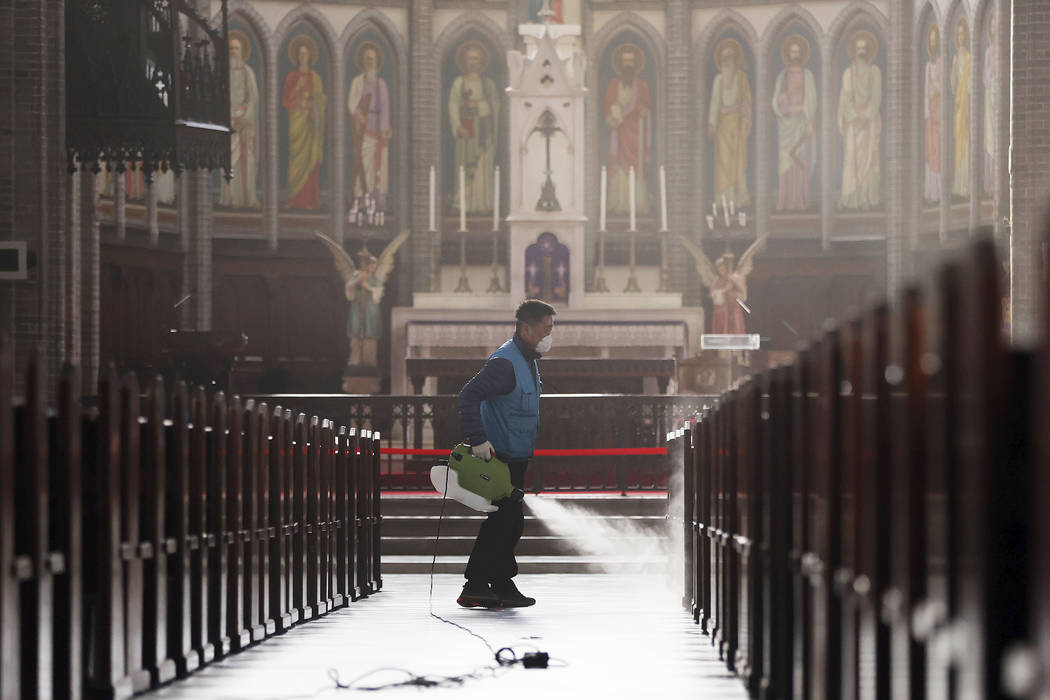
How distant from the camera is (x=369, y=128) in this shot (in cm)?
2331

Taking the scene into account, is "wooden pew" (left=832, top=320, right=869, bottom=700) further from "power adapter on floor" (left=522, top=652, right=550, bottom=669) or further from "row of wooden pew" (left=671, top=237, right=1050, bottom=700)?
"power adapter on floor" (left=522, top=652, right=550, bottom=669)

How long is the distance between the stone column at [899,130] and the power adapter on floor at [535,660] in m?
17.0

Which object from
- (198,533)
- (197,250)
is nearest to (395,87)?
(197,250)

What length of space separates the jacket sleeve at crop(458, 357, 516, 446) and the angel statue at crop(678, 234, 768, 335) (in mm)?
12400

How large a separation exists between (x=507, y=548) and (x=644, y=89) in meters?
16.1

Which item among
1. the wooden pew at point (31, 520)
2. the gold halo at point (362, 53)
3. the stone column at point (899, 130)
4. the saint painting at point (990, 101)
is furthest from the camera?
the gold halo at point (362, 53)

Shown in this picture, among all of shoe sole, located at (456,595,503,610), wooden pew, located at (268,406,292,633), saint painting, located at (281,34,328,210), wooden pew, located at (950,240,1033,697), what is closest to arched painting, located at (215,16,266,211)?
saint painting, located at (281,34,328,210)

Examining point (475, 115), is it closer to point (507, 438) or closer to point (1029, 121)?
point (1029, 121)

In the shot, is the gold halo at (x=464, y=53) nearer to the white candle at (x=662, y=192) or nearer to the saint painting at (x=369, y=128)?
the saint painting at (x=369, y=128)

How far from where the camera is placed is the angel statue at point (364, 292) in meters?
21.3

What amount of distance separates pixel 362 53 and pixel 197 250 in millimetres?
3782

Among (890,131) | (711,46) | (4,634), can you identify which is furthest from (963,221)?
(4,634)

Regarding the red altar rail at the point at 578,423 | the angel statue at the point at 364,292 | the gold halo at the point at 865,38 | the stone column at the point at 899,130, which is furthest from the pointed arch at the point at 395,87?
the red altar rail at the point at 578,423

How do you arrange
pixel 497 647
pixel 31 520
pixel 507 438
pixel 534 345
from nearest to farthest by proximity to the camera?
pixel 31 520 → pixel 497 647 → pixel 507 438 → pixel 534 345
